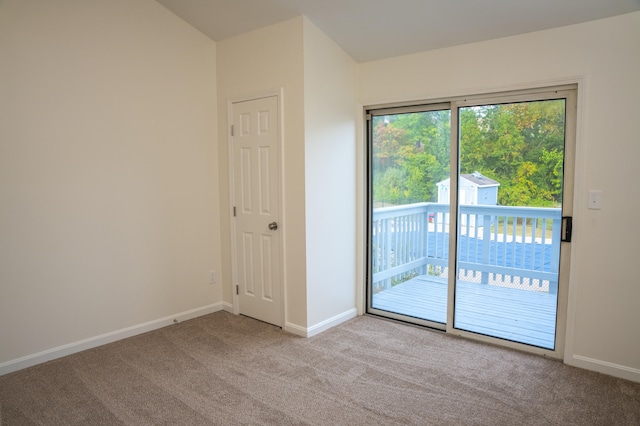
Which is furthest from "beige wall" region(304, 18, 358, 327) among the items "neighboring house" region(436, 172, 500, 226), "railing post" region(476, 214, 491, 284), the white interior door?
"railing post" region(476, 214, 491, 284)

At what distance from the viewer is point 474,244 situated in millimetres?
3434

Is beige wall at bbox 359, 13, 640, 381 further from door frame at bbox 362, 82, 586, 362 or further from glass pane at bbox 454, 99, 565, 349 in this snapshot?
glass pane at bbox 454, 99, 565, 349

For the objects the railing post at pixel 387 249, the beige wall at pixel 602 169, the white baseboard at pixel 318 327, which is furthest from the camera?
the railing post at pixel 387 249

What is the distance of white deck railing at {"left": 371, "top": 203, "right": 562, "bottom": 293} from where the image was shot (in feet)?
10.3

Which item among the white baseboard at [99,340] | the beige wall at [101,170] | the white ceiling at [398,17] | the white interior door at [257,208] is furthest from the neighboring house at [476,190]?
the white baseboard at [99,340]

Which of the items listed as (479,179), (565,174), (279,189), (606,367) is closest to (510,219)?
(479,179)

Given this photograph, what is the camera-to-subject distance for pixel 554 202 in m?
3.00

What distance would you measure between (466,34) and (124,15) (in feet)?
8.65

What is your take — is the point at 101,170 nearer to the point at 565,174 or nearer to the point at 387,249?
the point at 387,249

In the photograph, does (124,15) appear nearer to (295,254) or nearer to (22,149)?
(22,149)

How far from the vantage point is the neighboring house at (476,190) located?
10.8 ft

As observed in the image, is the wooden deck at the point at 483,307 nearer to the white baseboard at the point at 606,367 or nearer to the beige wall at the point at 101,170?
the white baseboard at the point at 606,367

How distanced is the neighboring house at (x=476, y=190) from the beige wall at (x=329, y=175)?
923 millimetres

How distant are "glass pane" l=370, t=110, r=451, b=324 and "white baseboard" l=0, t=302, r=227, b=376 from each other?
166 centimetres
